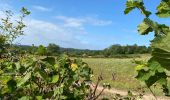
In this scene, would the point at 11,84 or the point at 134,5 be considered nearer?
the point at 134,5

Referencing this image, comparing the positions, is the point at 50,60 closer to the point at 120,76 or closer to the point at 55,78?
the point at 55,78

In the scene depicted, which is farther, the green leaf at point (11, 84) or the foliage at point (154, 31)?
the green leaf at point (11, 84)

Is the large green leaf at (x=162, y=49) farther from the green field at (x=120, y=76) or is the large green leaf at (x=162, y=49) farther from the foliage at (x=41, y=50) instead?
the green field at (x=120, y=76)

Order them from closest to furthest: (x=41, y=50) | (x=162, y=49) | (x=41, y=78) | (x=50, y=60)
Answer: (x=162, y=49) → (x=50, y=60) → (x=41, y=50) → (x=41, y=78)

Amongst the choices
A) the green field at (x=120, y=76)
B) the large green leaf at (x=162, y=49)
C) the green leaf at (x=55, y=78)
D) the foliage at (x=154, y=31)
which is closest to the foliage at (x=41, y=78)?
the green leaf at (x=55, y=78)

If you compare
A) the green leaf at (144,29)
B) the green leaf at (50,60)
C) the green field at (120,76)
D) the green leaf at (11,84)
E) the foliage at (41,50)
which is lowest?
the green field at (120,76)

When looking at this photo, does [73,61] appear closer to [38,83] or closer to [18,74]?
[38,83]

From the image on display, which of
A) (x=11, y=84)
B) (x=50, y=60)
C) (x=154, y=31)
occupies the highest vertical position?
(x=154, y=31)

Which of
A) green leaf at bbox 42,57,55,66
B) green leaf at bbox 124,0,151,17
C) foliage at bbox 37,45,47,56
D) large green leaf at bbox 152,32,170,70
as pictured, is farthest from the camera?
foliage at bbox 37,45,47,56

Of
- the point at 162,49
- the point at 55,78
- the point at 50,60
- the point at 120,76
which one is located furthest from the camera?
the point at 120,76

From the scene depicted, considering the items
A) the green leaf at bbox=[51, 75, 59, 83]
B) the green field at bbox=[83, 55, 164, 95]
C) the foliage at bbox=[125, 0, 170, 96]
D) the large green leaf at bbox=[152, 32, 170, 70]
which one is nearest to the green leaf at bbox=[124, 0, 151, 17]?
the foliage at bbox=[125, 0, 170, 96]

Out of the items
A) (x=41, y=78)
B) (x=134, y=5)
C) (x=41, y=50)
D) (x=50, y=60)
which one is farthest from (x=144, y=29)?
(x=41, y=78)

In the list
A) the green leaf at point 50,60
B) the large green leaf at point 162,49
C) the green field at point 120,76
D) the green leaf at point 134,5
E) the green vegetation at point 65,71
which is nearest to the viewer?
the large green leaf at point 162,49

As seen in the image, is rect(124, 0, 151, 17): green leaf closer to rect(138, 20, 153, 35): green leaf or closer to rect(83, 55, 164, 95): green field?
rect(138, 20, 153, 35): green leaf
